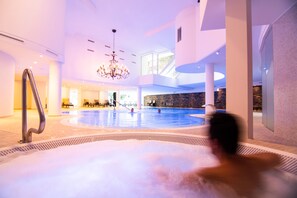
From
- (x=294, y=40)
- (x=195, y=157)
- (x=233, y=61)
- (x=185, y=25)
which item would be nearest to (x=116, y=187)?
(x=195, y=157)

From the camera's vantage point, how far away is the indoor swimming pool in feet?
4.74

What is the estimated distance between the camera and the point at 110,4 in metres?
6.79

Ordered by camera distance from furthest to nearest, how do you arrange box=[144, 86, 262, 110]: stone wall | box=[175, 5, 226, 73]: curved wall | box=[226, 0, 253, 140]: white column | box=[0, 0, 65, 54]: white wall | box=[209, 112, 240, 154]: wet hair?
1. box=[144, 86, 262, 110]: stone wall
2. box=[175, 5, 226, 73]: curved wall
3. box=[0, 0, 65, 54]: white wall
4. box=[226, 0, 253, 140]: white column
5. box=[209, 112, 240, 154]: wet hair

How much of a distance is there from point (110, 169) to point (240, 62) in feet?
7.69

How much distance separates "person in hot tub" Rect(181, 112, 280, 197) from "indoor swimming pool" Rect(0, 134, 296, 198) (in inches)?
3.2

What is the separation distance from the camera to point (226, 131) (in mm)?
1104

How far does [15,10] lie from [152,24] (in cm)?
603

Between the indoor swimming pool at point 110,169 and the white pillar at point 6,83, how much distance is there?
556cm

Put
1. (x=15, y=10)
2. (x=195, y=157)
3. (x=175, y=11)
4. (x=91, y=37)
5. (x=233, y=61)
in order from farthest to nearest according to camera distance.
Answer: (x=91, y=37)
(x=175, y=11)
(x=15, y=10)
(x=233, y=61)
(x=195, y=157)

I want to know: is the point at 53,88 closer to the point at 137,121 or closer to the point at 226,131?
the point at 137,121

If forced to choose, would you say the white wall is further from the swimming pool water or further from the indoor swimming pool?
the indoor swimming pool

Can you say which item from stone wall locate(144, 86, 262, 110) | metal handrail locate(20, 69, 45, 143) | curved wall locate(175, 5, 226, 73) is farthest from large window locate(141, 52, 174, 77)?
metal handrail locate(20, 69, 45, 143)

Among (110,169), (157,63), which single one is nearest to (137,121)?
(110,169)

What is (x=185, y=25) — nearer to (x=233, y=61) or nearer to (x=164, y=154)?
(x=233, y=61)
